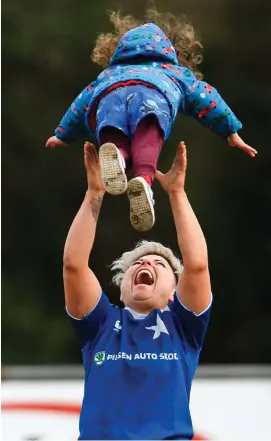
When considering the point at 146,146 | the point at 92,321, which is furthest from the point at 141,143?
the point at 92,321

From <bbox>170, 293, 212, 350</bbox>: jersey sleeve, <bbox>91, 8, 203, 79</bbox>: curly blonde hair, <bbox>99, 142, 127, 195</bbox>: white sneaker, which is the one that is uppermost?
<bbox>91, 8, 203, 79</bbox>: curly blonde hair

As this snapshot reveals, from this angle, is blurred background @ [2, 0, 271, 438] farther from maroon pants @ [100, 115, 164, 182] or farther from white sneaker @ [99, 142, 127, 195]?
white sneaker @ [99, 142, 127, 195]

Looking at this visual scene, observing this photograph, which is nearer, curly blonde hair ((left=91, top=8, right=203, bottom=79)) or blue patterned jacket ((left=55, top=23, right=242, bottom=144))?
blue patterned jacket ((left=55, top=23, right=242, bottom=144))

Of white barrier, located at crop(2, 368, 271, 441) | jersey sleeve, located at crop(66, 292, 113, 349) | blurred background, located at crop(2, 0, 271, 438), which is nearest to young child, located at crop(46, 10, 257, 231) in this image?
jersey sleeve, located at crop(66, 292, 113, 349)

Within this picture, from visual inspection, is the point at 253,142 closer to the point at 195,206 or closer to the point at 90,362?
the point at 195,206

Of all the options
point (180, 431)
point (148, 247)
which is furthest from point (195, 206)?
point (180, 431)

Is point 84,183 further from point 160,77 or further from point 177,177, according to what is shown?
point 177,177

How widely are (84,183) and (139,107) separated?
4272 millimetres

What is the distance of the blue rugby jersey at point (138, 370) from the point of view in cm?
251

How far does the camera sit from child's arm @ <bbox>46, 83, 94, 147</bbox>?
2814mm

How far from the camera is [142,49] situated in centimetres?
282

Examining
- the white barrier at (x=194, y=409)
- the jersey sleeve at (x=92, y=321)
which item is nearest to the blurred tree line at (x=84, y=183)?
the white barrier at (x=194, y=409)

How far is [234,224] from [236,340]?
814 mm

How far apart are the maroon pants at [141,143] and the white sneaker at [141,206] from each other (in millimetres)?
88
